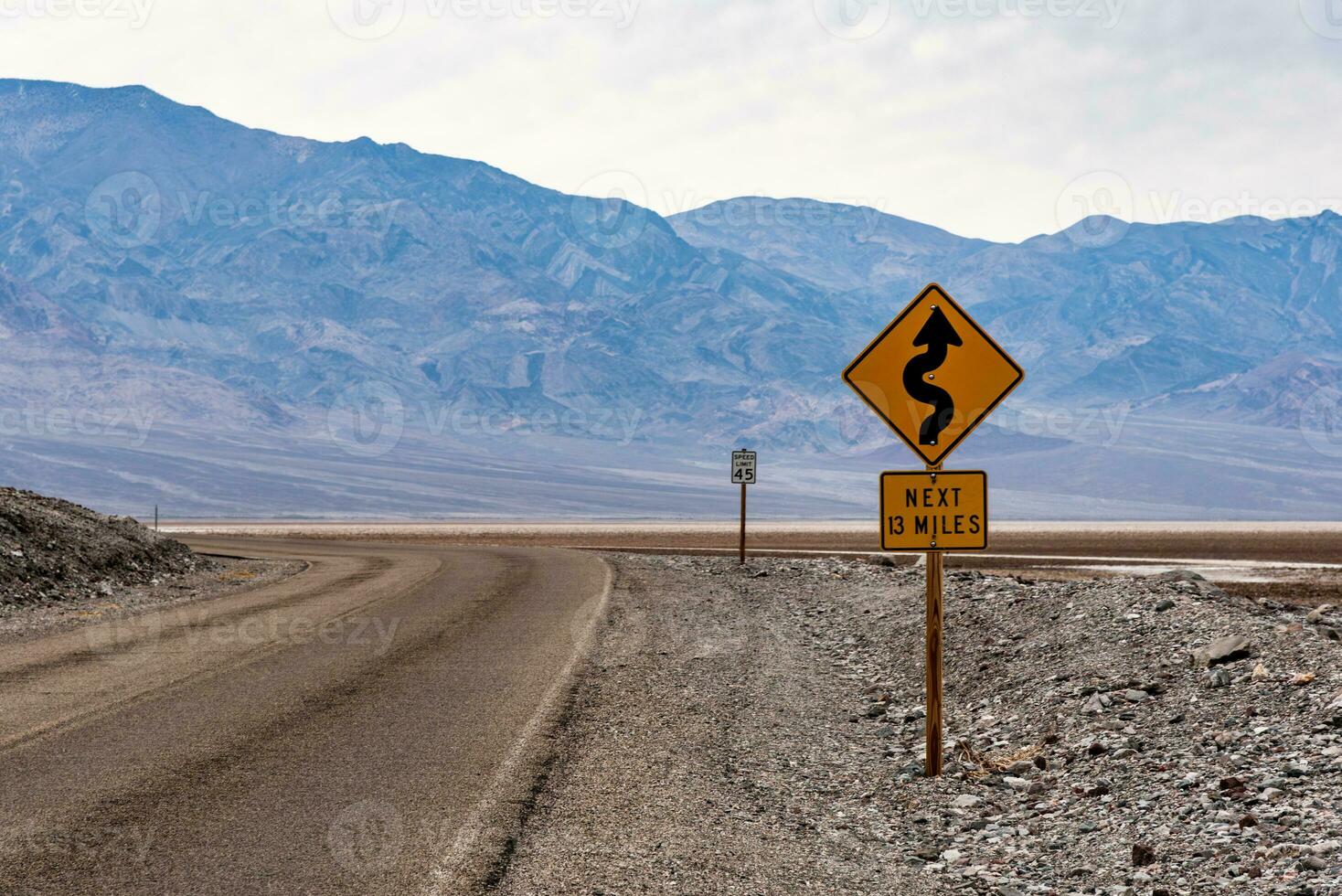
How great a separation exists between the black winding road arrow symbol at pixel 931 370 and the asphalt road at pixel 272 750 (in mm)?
3726

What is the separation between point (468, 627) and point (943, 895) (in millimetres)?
12200

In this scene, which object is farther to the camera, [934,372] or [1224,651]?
[1224,651]

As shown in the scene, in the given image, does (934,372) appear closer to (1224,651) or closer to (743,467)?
(1224,651)

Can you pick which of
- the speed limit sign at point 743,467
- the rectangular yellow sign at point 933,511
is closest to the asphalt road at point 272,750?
the rectangular yellow sign at point 933,511

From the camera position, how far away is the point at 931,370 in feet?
29.1

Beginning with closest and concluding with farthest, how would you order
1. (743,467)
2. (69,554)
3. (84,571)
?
(84,571), (69,554), (743,467)

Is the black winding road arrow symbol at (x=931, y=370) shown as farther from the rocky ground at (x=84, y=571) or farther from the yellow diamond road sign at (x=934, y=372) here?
the rocky ground at (x=84, y=571)

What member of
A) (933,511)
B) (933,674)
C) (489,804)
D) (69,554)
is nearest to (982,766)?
(933,674)

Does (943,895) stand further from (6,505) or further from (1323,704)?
(6,505)

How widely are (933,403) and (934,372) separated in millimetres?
224

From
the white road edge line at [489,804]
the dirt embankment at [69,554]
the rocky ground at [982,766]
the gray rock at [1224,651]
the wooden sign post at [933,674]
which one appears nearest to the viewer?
the white road edge line at [489,804]

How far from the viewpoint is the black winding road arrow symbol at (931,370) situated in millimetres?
8812

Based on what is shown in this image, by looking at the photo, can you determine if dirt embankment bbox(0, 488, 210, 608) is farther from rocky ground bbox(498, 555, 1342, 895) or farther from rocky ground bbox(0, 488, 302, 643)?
rocky ground bbox(498, 555, 1342, 895)

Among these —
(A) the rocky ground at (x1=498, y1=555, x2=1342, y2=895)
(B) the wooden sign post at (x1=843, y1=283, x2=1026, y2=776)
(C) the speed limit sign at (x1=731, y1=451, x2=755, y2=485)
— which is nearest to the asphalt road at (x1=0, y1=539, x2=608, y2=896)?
(A) the rocky ground at (x1=498, y1=555, x2=1342, y2=895)
